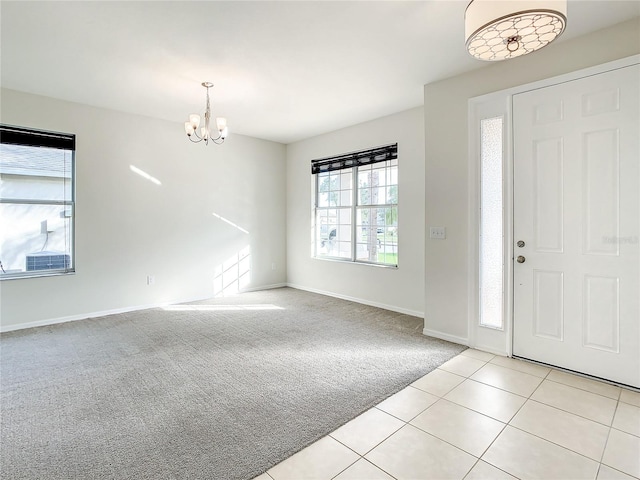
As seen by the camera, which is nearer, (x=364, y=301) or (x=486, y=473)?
(x=486, y=473)

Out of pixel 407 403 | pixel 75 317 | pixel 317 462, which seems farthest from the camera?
pixel 75 317

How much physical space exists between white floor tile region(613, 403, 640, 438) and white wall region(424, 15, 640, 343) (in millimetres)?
1259

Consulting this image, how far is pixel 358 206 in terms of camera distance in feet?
16.9

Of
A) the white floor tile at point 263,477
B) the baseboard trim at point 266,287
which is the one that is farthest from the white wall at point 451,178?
the baseboard trim at point 266,287

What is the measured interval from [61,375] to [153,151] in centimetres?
309

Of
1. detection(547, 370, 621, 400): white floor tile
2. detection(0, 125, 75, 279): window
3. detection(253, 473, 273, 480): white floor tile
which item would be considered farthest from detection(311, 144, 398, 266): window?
detection(0, 125, 75, 279): window

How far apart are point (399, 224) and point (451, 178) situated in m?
1.28

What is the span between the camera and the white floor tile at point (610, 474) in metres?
1.57

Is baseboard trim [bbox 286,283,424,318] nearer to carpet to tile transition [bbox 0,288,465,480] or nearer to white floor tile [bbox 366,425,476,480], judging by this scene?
carpet to tile transition [bbox 0,288,465,480]

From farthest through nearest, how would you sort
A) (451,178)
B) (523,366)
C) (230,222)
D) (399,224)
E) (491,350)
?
(230,222)
(399,224)
(451,178)
(491,350)
(523,366)

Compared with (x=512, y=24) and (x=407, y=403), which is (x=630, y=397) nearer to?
(x=407, y=403)

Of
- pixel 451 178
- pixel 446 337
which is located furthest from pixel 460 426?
pixel 451 178

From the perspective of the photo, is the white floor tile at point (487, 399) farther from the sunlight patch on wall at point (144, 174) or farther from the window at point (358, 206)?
the sunlight patch on wall at point (144, 174)

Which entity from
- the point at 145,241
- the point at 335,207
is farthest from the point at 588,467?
the point at 145,241
